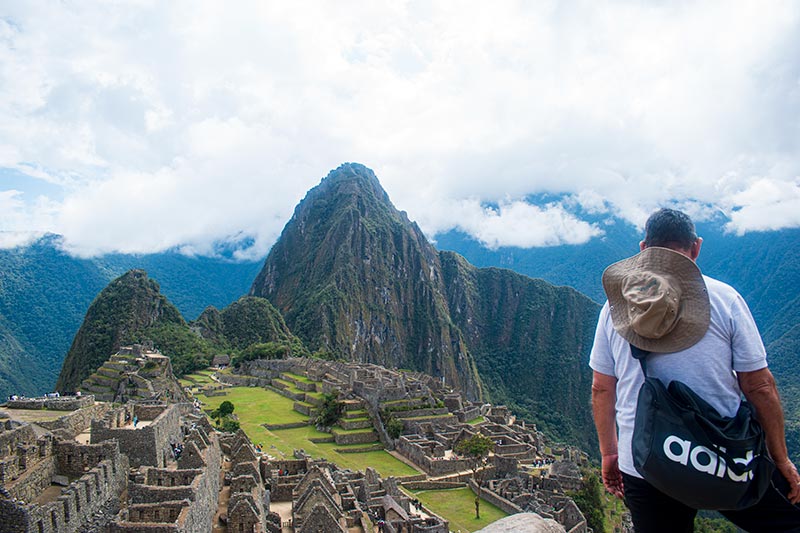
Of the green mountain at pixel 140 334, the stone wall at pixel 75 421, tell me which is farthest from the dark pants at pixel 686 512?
the green mountain at pixel 140 334

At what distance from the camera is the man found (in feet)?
12.7

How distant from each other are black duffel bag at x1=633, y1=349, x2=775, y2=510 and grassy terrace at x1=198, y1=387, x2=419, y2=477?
2905cm

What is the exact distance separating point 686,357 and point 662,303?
1.32 ft

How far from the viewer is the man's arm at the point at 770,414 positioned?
3.84m

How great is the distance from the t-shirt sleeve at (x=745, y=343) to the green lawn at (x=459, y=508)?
2416 centimetres

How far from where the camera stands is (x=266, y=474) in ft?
63.7

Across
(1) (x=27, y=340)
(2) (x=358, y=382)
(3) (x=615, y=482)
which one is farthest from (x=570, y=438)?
(3) (x=615, y=482)

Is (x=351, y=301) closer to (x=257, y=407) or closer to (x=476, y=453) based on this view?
(x=257, y=407)

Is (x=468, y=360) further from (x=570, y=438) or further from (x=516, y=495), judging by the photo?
(x=516, y=495)

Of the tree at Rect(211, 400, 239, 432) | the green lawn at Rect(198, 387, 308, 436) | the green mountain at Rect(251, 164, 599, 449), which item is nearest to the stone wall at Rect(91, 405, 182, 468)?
the tree at Rect(211, 400, 239, 432)

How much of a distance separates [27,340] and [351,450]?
5302 centimetres

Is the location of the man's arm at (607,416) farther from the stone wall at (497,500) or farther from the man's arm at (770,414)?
the stone wall at (497,500)

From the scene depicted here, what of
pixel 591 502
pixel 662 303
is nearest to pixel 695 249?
pixel 662 303

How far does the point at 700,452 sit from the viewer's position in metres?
3.61
